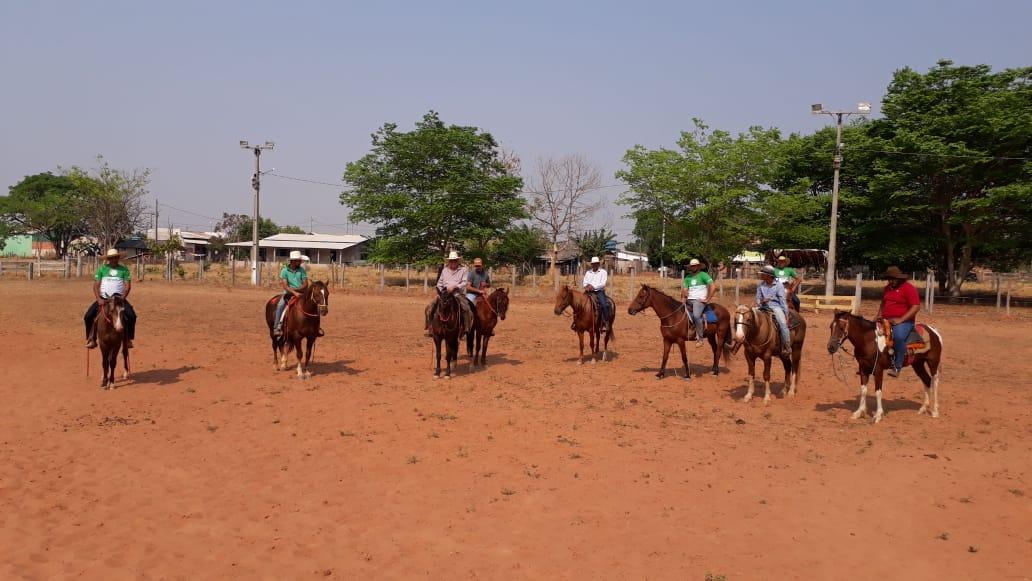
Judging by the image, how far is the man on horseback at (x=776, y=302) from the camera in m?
11.3

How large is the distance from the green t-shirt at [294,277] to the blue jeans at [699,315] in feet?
24.2

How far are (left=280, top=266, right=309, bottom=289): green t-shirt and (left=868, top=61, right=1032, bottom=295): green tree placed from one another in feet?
97.6

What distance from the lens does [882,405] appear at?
10.9 meters

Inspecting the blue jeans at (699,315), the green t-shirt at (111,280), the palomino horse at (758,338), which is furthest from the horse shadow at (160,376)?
the palomino horse at (758,338)

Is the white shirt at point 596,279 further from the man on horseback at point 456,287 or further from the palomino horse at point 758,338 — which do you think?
the palomino horse at point 758,338

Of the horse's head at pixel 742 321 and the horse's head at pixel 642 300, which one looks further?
the horse's head at pixel 642 300

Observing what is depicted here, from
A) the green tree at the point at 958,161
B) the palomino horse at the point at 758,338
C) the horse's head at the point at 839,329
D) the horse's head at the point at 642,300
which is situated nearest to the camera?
the horse's head at the point at 839,329

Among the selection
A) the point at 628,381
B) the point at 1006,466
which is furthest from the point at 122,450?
the point at 1006,466

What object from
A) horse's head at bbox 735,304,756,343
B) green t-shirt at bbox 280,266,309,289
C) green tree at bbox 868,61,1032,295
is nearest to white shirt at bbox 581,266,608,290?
horse's head at bbox 735,304,756,343

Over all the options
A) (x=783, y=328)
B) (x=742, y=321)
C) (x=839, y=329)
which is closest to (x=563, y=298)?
(x=742, y=321)

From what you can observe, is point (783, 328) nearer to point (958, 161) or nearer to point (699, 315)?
point (699, 315)

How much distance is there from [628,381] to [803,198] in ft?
101

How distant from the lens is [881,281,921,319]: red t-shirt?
998 centimetres

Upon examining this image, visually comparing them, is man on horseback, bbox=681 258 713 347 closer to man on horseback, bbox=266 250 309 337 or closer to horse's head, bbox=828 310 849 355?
horse's head, bbox=828 310 849 355
